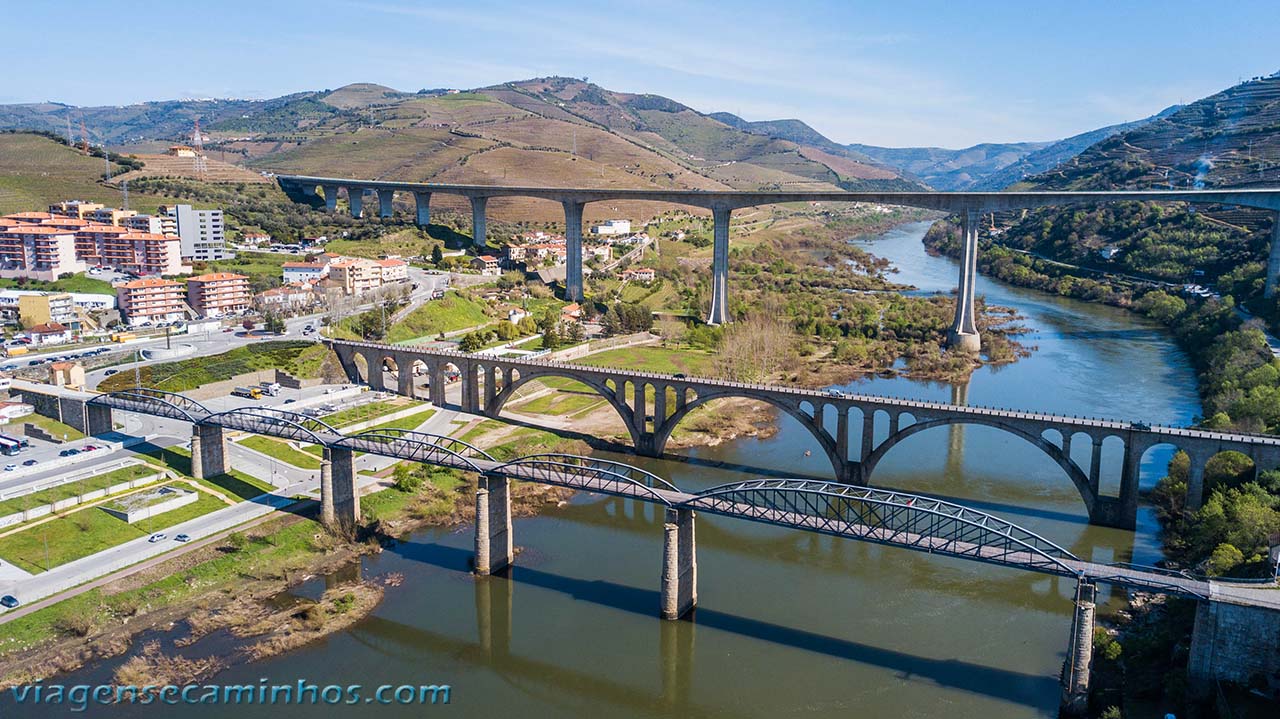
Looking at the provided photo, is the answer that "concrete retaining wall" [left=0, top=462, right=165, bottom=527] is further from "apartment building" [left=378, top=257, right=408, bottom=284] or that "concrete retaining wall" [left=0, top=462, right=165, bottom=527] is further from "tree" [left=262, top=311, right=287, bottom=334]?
"apartment building" [left=378, top=257, right=408, bottom=284]

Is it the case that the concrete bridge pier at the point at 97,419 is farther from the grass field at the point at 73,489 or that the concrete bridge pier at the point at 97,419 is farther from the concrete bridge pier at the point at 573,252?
the concrete bridge pier at the point at 573,252

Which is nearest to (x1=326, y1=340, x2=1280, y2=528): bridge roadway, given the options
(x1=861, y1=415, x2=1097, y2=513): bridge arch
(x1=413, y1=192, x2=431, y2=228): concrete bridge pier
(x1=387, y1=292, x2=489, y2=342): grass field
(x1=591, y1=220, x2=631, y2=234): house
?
(x1=861, y1=415, x2=1097, y2=513): bridge arch

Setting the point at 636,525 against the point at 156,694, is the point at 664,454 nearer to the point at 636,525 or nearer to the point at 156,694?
the point at 636,525

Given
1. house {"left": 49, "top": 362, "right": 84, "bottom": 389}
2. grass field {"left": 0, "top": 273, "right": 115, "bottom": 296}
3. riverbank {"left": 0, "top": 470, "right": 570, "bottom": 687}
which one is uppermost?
grass field {"left": 0, "top": 273, "right": 115, "bottom": 296}

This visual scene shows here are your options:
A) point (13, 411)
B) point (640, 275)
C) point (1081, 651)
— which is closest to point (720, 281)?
point (640, 275)

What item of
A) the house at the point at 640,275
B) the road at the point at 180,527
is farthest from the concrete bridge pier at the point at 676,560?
the house at the point at 640,275
